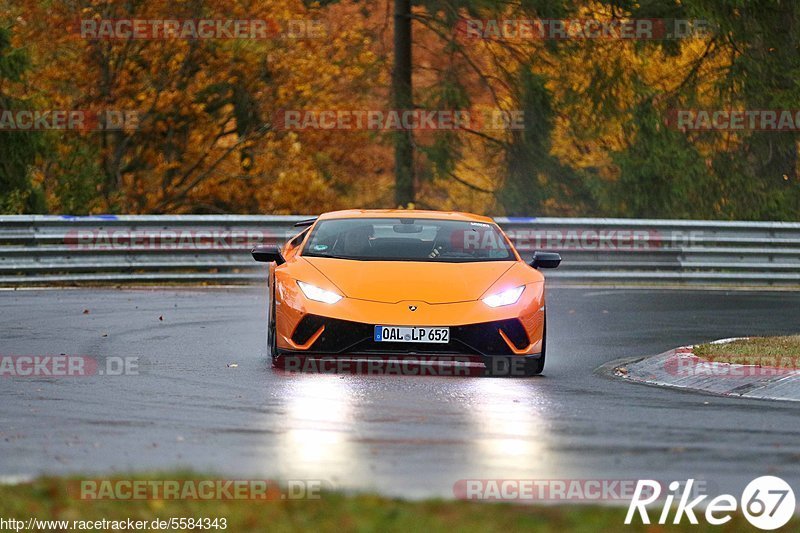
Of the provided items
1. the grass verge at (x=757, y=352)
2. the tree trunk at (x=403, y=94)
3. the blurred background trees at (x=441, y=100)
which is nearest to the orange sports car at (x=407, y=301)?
the grass verge at (x=757, y=352)

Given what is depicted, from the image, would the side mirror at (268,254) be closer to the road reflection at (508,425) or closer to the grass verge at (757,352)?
the road reflection at (508,425)

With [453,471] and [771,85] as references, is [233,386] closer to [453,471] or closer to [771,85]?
[453,471]

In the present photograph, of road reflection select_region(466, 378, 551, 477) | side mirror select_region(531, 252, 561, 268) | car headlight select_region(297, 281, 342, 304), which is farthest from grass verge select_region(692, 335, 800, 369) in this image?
car headlight select_region(297, 281, 342, 304)

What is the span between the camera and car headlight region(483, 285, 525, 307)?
13.1 m

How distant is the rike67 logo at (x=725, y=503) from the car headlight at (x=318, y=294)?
538cm

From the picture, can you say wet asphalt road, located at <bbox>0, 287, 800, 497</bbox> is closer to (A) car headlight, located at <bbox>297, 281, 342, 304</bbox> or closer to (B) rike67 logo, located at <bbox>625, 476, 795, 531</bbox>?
(B) rike67 logo, located at <bbox>625, 476, 795, 531</bbox>

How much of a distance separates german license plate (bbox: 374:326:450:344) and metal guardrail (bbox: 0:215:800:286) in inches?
492

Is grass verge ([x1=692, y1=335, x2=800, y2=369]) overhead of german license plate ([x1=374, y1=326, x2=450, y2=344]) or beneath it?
beneath

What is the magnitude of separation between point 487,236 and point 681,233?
13.4 metres

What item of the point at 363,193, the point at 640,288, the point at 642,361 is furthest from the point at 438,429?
the point at 363,193

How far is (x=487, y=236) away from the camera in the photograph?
14.7 m

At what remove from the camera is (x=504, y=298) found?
13180 millimetres

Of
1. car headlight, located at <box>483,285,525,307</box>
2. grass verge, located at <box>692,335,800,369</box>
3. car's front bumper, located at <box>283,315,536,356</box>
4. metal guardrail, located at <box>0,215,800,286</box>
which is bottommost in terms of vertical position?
metal guardrail, located at <box>0,215,800,286</box>

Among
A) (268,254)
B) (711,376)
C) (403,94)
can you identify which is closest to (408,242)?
(268,254)
